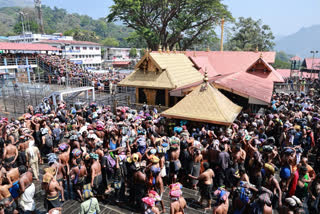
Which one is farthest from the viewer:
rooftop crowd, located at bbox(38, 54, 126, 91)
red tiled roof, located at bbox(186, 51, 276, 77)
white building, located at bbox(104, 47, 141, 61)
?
white building, located at bbox(104, 47, 141, 61)

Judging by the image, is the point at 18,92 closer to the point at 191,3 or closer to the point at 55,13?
the point at 191,3

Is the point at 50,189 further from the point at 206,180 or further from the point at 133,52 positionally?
the point at 133,52

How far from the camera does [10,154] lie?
7.77 metres

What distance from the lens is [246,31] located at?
52.7 metres

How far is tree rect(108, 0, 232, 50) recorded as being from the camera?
97.9 feet

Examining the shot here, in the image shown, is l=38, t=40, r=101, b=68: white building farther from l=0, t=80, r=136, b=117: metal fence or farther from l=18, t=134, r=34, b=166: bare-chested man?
l=18, t=134, r=34, b=166: bare-chested man

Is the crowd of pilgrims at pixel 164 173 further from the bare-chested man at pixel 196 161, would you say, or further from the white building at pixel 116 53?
the white building at pixel 116 53

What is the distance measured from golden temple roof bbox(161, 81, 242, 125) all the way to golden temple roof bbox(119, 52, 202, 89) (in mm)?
4708

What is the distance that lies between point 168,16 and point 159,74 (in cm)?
1908

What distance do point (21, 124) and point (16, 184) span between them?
5180mm

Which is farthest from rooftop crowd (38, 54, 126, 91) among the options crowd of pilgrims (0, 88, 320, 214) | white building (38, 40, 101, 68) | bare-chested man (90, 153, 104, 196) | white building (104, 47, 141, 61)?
white building (104, 47, 141, 61)

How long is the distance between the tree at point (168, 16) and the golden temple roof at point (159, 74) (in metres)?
14.9

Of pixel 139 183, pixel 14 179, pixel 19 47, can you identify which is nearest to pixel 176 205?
pixel 139 183

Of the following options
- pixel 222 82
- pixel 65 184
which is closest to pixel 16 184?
pixel 65 184
